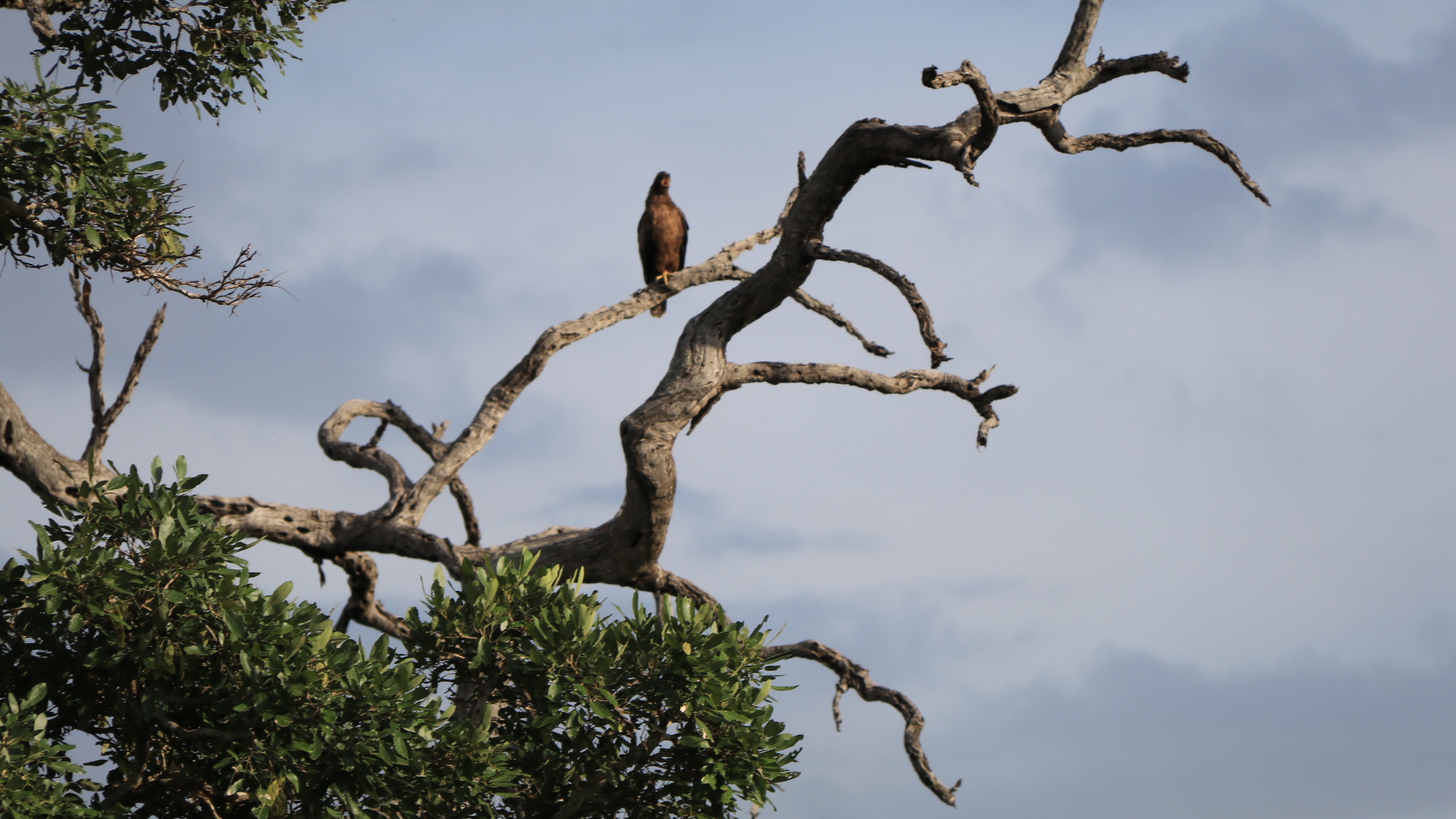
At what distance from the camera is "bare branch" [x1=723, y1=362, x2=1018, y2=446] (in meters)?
7.43

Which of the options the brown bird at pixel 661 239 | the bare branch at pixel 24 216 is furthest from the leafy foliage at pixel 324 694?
the brown bird at pixel 661 239

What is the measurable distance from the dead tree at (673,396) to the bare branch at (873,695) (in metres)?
0.01

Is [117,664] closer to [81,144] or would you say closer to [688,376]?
[81,144]

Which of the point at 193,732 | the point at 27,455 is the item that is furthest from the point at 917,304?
the point at 27,455

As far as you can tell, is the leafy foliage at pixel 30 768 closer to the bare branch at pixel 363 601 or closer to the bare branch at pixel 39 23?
the bare branch at pixel 39 23

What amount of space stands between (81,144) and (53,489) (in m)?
2.98

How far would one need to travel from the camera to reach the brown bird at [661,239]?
11.3m

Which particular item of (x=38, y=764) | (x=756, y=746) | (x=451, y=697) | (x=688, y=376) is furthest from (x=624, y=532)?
(x=38, y=764)

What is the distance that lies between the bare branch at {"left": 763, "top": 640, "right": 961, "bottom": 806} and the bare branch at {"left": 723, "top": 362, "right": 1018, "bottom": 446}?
5.74ft

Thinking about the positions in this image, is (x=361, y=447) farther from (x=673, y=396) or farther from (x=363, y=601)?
(x=673, y=396)

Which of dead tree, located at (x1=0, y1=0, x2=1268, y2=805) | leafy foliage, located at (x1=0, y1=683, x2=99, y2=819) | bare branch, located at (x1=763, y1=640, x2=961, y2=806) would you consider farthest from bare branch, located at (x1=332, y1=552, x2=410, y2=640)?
leafy foliage, located at (x1=0, y1=683, x2=99, y2=819)

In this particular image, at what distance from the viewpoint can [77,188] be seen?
19.1 ft

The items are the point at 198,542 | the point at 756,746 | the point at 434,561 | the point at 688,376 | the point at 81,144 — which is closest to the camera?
the point at 198,542

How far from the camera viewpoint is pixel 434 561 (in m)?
8.86
